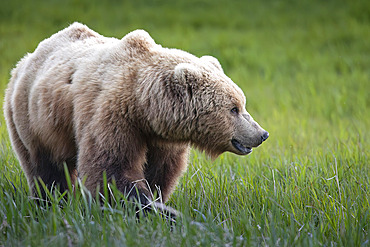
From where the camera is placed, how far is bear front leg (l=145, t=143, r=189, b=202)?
390 centimetres

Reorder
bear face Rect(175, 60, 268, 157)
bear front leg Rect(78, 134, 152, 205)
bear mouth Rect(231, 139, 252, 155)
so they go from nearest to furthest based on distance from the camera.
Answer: bear front leg Rect(78, 134, 152, 205), bear face Rect(175, 60, 268, 157), bear mouth Rect(231, 139, 252, 155)

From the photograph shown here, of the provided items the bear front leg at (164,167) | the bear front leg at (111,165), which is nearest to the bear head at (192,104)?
the bear front leg at (164,167)

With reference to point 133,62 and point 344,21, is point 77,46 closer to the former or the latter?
point 133,62

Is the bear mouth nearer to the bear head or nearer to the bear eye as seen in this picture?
the bear head

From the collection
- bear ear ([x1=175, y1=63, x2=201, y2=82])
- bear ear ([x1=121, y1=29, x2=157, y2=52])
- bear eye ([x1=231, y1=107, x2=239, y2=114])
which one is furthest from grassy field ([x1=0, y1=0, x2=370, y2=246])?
bear ear ([x1=121, y1=29, x2=157, y2=52])

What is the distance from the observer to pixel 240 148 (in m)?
3.81

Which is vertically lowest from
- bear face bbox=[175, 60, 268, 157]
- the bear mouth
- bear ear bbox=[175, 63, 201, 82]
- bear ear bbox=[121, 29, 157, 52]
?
the bear mouth

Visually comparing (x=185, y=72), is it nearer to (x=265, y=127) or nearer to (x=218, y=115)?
(x=218, y=115)

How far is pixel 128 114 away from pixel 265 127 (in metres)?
4.58

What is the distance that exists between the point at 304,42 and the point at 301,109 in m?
5.42

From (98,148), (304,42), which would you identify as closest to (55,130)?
(98,148)

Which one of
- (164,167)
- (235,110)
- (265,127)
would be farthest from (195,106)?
(265,127)

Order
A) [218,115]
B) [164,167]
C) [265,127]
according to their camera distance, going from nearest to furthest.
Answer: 1. [218,115]
2. [164,167]
3. [265,127]

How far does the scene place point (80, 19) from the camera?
15.5 meters
